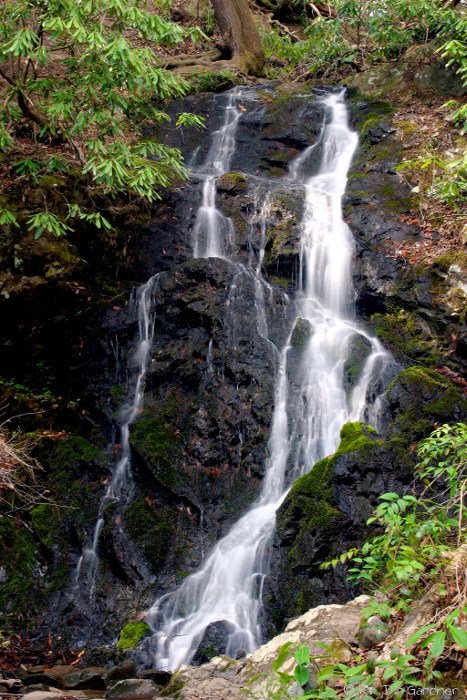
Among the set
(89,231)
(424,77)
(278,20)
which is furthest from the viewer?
(278,20)

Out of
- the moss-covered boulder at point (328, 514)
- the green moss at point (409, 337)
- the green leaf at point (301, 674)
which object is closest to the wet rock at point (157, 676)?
the moss-covered boulder at point (328, 514)

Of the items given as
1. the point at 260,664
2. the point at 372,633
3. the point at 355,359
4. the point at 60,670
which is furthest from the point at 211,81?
the point at 372,633

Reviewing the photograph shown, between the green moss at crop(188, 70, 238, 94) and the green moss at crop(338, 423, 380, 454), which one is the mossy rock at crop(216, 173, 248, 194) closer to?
the green moss at crop(188, 70, 238, 94)

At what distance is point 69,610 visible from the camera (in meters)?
6.98

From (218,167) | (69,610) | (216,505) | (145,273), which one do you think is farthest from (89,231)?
(69,610)

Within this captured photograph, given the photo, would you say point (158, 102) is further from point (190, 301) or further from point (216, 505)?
point (216, 505)

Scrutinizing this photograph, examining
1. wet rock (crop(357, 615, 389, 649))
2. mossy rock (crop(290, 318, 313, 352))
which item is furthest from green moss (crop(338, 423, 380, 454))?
wet rock (crop(357, 615, 389, 649))

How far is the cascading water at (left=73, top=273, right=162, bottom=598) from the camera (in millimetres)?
7277

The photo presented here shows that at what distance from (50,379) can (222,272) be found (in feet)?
9.80

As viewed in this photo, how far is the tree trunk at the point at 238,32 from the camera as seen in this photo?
14657 mm

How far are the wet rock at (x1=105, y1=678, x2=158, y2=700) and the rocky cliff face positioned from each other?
4.89 feet

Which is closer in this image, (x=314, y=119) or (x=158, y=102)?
(x=314, y=119)

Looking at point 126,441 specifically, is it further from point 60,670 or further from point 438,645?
point 438,645

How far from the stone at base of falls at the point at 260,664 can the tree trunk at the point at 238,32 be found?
1337 cm
